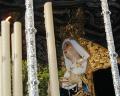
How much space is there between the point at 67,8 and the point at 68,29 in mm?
180

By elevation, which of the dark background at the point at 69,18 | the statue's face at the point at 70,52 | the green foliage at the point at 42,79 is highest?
the dark background at the point at 69,18

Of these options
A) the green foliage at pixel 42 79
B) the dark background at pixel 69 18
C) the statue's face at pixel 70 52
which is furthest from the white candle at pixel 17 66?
the statue's face at pixel 70 52

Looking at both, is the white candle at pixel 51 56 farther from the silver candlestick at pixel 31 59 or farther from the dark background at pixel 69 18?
the dark background at pixel 69 18

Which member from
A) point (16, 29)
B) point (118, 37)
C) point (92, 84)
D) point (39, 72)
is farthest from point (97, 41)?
point (16, 29)

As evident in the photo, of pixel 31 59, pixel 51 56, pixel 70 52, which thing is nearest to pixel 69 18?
pixel 70 52

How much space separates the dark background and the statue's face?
51 millimetres

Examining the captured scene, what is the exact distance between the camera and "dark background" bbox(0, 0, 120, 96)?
273 centimetres

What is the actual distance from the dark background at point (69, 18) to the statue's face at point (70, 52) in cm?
5

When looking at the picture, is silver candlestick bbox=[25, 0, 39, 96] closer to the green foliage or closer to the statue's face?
the green foliage

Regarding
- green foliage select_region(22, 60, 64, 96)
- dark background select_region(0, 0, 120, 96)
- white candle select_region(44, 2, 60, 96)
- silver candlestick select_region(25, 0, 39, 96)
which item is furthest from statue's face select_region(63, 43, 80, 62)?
silver candlestick select_region(25, 0, 39, 96)

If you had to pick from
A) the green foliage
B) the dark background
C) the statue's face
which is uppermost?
the dark background

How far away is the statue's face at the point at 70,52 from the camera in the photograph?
277cm

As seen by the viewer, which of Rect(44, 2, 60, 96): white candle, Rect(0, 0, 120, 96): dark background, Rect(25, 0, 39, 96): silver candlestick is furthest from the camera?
Rect(0, 0, 120, 96): dark background

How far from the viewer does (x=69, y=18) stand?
2.86 meters
